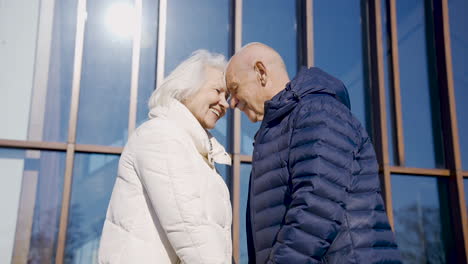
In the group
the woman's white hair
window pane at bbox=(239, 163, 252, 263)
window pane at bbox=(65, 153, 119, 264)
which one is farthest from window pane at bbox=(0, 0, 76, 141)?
the woman's white hair

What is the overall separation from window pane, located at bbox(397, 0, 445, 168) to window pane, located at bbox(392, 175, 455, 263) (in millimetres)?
209

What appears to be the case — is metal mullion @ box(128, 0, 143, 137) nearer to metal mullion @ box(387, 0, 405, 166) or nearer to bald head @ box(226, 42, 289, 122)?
bald head @ box(226, 42, 289, 122)

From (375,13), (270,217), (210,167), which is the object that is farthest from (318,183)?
(375,13)

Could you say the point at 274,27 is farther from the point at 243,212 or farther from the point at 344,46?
the point at 243,212

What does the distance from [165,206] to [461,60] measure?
448 cm

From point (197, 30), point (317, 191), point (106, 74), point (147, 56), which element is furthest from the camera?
point (197, 30)

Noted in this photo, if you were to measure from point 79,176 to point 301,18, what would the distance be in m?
2.60

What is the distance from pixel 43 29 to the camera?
4062mm

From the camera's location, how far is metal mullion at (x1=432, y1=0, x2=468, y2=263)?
4.67m

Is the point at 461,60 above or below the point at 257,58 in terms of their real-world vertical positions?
above

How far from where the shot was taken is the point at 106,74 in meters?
4.16

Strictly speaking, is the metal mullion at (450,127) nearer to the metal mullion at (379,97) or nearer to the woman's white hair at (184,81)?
the metal mullion at (379,97)

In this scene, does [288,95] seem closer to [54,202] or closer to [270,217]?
[270,217]

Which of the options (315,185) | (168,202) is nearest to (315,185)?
(315,185)
